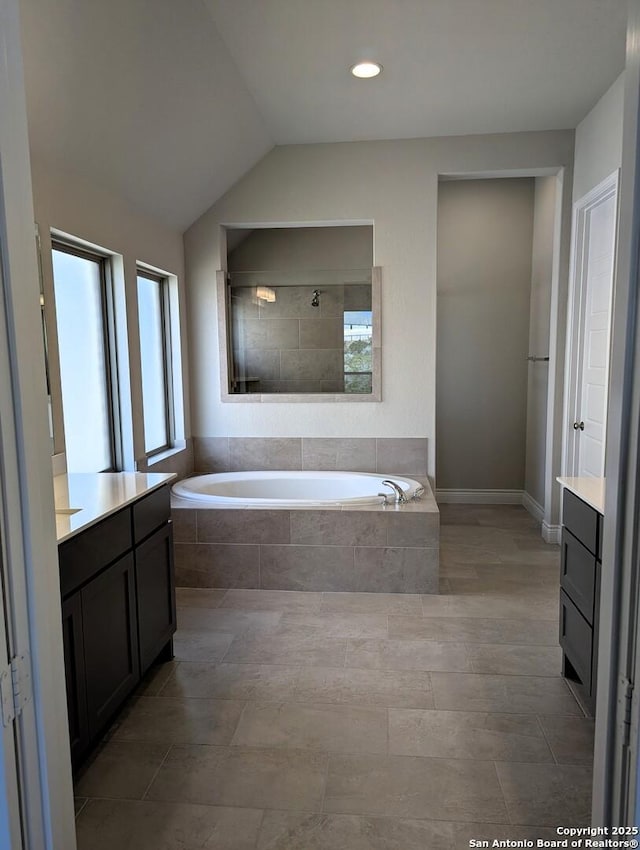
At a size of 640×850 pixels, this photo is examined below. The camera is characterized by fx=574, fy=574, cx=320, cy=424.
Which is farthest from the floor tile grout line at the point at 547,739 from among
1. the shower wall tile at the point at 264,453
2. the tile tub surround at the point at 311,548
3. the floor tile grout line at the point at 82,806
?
the shower wall tile at the point at 264,453

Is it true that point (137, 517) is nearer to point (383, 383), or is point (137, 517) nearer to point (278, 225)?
point (383, 383)

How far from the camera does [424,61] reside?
296 cm

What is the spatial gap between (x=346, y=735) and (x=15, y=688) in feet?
4.99

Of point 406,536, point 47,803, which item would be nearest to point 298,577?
point 406,536

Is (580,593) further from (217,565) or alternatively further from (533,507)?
(533,507)

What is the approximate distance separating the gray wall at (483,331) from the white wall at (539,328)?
10 centimetres

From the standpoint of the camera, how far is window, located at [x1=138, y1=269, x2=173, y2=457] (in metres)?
3.93

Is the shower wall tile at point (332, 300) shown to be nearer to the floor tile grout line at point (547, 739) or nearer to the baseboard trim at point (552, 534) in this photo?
the baseboard trim at point (552, 534)

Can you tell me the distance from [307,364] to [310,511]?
141cm

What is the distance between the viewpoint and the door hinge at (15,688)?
0.88 meters

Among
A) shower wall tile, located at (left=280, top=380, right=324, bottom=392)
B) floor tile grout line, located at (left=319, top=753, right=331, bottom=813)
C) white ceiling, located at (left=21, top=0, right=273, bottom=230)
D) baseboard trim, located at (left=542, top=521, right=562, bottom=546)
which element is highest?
white ceiling, located at (left=21, top=0, right=273, bottom=230)

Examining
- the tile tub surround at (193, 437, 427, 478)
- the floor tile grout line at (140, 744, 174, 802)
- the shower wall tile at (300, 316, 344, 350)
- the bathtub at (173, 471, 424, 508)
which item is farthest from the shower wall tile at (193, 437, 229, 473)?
the floor tile grout line at (140, 744, 174, 802)

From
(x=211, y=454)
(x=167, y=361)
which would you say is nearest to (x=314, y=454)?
(x=211, y=454)

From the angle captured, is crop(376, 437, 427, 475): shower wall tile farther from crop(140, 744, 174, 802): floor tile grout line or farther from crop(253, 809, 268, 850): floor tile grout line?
crop(253, 809, 268, 850): floor tile grout line
